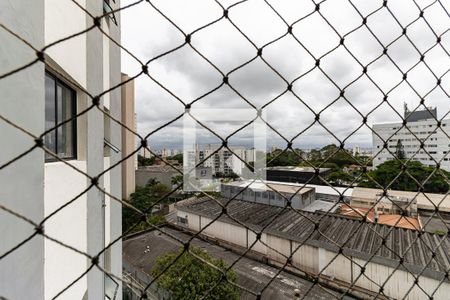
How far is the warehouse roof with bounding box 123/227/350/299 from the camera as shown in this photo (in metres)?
4.41

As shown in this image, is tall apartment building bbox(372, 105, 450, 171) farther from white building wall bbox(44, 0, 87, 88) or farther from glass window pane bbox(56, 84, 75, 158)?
glass window pane bbox(56, 84, 75, 158)

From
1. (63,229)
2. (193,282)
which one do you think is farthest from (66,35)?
(193,282)

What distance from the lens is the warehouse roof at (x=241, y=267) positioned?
4.41m

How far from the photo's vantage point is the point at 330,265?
4801 mm

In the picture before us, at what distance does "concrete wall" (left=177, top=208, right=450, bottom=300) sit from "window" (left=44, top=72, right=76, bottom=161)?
1887mm

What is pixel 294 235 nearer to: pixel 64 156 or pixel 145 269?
pixel 145 269

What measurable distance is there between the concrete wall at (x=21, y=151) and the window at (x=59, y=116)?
30 centimetres

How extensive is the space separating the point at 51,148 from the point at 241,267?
520cm

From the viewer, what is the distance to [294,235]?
560cm

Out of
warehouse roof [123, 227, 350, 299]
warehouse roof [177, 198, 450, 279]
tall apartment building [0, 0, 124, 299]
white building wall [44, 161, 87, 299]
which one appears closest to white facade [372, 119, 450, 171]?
tall apartment building [0, 0, 124, 299]

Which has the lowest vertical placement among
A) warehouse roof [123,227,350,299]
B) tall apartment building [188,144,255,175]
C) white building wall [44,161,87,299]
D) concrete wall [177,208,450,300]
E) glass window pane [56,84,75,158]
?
warehouse roof [123,227,350,299]

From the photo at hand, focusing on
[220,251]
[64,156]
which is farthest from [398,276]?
[64,156]

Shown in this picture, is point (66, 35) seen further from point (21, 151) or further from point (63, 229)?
point (63, 229)

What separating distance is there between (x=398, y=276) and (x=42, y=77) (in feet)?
17.1
